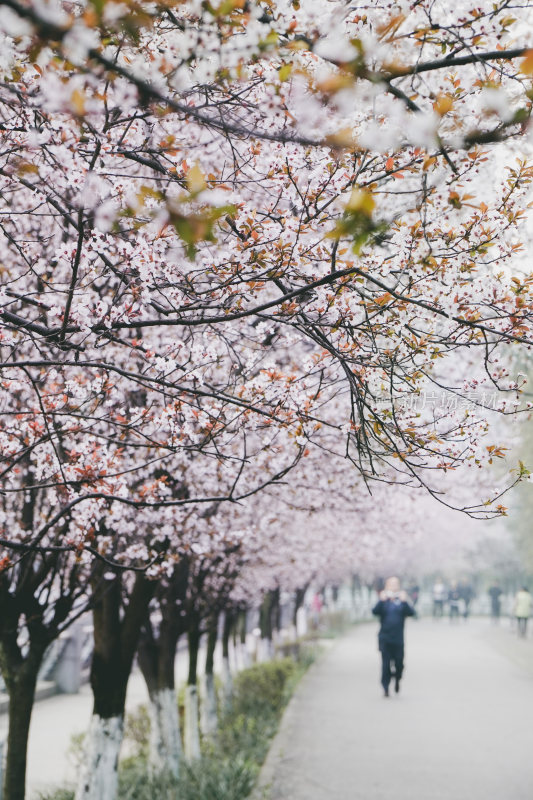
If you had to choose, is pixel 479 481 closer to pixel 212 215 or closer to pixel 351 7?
pixel 351 7

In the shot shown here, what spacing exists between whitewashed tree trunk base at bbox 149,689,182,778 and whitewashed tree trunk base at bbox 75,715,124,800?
251 centimetres

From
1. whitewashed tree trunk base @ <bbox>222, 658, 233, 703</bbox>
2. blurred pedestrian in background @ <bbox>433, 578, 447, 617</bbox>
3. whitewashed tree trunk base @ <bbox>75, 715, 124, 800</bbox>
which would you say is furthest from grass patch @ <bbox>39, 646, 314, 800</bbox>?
blurred pedestrian in background @ <bbox>433, 578, 447, 617</bbox>

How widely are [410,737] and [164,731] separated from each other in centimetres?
318

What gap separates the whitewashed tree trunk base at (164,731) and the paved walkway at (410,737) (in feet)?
4.60

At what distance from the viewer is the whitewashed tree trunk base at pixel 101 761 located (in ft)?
24.3

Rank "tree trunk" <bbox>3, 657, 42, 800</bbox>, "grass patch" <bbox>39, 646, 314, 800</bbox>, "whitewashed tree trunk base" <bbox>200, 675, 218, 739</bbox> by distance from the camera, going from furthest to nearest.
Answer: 1. "whitewashed tree trunk base" <bbox>200, 675, 218, 739</bbox>
2. "grass patch" <bbox>39, 646, 314, 800</bbox>
3. "tree trunk" <bbox>3, 657, 42, 800</bbox>

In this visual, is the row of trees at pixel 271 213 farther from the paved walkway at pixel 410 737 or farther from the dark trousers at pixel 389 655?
the dark trousers at pixel 389 655

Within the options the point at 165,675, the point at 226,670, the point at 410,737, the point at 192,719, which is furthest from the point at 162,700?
the point at 226,670

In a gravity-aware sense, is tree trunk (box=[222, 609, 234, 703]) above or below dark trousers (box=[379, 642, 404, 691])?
below

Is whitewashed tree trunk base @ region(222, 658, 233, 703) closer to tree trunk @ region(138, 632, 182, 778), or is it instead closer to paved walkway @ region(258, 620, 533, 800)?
paved walkway @ region(258, 620, 533, 800)

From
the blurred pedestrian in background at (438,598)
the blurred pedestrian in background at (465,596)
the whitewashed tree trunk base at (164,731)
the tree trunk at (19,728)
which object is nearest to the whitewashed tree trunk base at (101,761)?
the tree trunk at (19,728)

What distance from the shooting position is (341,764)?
348 inches

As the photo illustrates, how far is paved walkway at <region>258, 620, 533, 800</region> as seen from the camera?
311 inches

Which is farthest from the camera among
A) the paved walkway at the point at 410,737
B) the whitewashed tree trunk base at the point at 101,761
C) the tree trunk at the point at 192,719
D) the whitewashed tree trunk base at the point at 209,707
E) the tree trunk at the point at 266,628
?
the tree trunk at the point at 266,628
